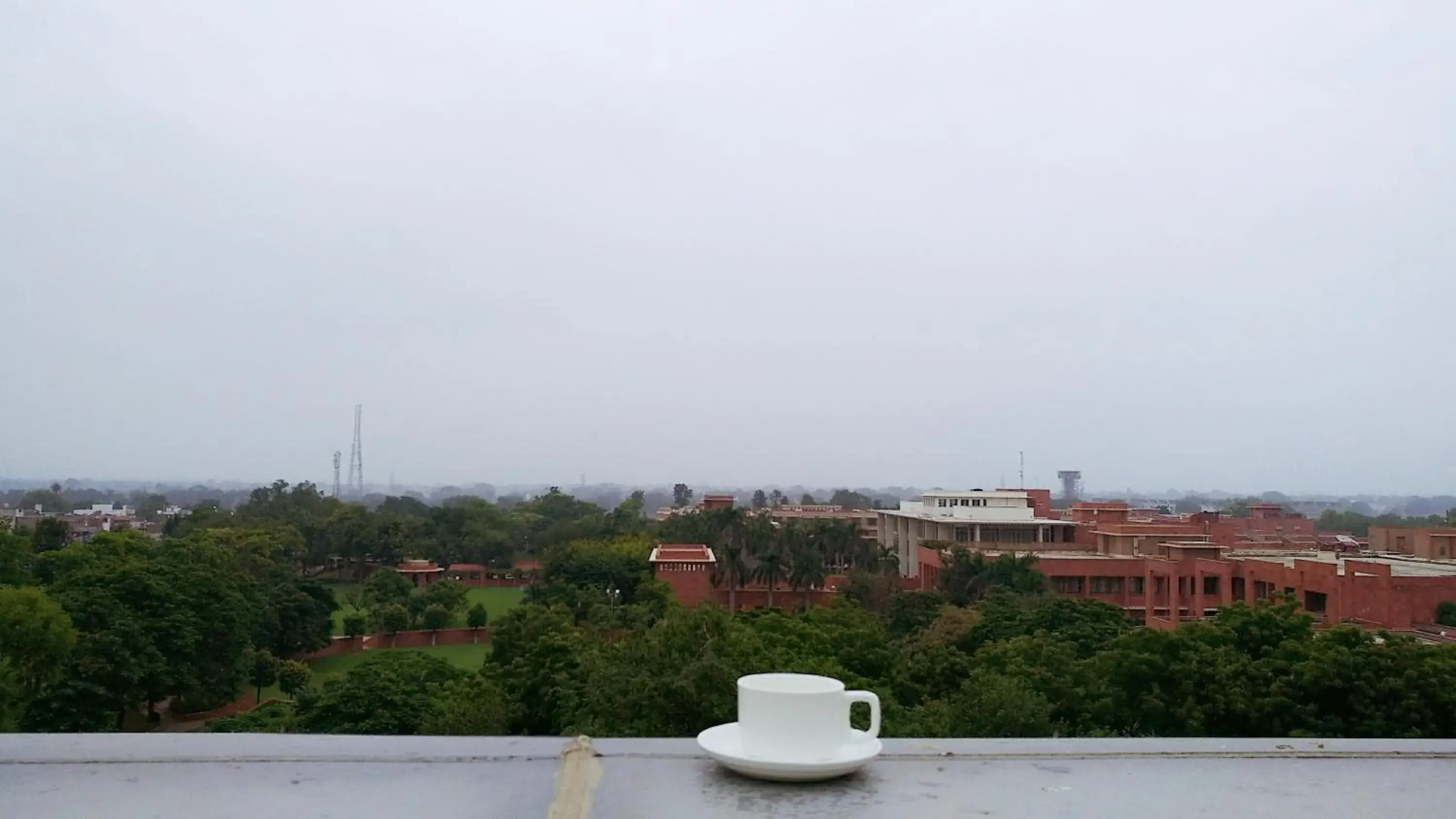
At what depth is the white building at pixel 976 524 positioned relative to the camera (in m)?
23.3

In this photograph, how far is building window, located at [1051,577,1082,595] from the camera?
61.8 feet

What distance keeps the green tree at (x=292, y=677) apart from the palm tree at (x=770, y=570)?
9343 mm

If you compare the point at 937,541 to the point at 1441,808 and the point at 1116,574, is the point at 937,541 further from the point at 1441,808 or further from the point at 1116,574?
the point at 1441,808

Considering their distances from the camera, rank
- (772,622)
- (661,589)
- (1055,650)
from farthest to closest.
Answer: (661,589)
(772,622)
(1055,650)

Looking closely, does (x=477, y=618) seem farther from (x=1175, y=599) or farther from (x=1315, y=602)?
(x=1315, y=602)

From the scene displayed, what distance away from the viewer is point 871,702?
1.39 metres

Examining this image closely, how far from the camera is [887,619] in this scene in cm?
1661

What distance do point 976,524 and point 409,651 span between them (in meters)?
13.6

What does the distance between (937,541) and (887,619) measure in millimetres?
5258

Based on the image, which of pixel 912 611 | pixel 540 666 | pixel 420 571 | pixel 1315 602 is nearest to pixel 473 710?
pixel 540 666

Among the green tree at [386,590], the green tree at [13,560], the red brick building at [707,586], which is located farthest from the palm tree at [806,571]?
the green tree at [13,560]

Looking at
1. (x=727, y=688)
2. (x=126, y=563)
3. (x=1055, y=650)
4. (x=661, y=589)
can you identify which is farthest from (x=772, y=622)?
(x=126, y=563)

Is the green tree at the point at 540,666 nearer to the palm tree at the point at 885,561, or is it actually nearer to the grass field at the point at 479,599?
the grass field at the point at 479,599

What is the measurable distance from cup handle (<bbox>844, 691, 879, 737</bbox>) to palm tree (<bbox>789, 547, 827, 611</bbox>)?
1923cm
